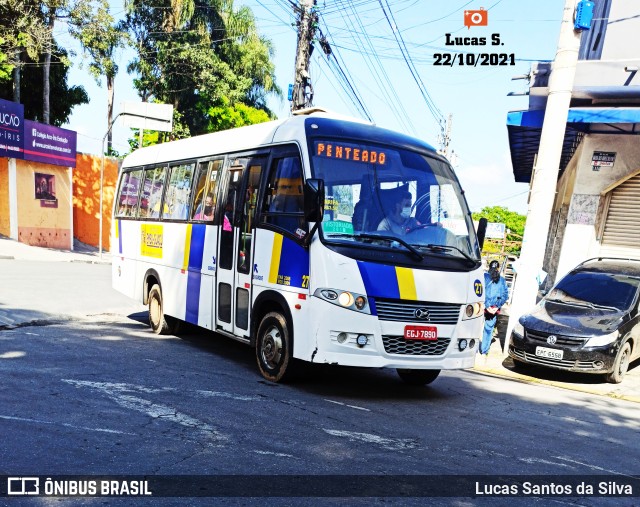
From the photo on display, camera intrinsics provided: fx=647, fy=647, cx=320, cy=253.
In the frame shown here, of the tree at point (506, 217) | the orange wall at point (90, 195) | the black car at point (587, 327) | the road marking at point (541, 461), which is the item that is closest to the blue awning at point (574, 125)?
the black car at point (587, 327)

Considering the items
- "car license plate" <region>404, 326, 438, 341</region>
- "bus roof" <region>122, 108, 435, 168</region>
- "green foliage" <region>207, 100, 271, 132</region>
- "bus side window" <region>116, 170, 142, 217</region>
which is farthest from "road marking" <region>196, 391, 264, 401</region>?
"green foliage" <region>207, 100, 271, 132</region>

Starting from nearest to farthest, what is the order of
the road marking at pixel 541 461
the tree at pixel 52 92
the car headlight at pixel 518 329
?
the road marking at pixel 541 461 < the car headlight at pixel 518 329 < the tree at pixel 52 92

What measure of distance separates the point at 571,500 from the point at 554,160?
26.1ft

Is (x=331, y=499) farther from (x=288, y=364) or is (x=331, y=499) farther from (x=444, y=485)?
(x=288, y=364)

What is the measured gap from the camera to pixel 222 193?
8.91 m

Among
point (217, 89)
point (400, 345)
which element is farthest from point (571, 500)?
point (217, 89)

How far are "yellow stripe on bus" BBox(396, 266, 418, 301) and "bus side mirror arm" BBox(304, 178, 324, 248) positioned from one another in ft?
3.25

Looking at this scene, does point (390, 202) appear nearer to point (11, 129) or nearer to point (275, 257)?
point (275, 257)

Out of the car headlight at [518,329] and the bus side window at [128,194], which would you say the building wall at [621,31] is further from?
the bus side window at [128,194]

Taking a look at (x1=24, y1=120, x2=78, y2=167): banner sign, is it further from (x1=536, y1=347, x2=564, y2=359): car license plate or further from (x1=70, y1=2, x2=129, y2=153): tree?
(x1=536, y1=347, x2=564, y2=359): car license plate

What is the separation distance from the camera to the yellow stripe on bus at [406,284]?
22.2 ft

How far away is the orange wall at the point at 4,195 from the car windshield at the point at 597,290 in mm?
23845

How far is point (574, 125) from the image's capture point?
14672 millimetres

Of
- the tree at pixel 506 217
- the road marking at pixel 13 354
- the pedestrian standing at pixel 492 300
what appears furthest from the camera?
the tree at pixel 506 217
